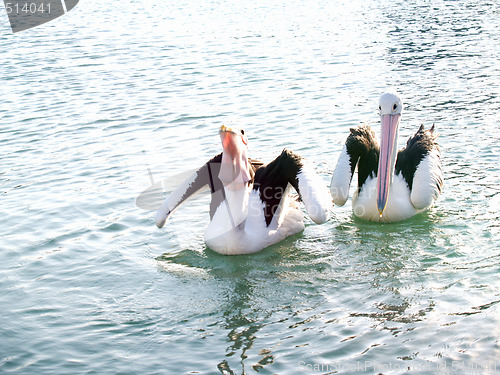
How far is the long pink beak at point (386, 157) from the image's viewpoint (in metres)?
5.47

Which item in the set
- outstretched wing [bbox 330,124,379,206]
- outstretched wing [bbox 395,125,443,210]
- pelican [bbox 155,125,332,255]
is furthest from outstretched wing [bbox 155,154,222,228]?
outstretched wing [bbox 395,125,443,210]

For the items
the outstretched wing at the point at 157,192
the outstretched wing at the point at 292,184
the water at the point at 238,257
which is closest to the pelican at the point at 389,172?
the water at the point at 238,257

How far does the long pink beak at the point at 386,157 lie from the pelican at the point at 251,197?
50 cm

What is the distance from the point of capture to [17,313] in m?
4.75

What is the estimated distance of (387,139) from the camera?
5.48 meters

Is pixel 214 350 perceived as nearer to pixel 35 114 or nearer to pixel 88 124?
pixel 88 124

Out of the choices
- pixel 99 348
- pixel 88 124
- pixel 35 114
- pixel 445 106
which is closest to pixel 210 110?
pixel 88 124

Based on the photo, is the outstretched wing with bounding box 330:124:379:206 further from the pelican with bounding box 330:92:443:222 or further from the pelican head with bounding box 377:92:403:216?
the pelican head with bounding box 377:92:403:216

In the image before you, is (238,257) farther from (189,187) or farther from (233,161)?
(233,161)

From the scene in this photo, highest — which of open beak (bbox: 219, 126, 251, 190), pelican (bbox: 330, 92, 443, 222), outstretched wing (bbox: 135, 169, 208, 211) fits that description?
open beak (bbox: 219, 126, 251, 190)

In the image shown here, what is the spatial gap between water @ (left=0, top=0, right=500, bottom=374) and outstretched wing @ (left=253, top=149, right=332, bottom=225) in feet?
1.29

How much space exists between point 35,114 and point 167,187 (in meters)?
3.91

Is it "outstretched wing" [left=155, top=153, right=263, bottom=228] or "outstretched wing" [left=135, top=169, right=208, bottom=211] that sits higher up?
"outstretched wing" [left=155, top=153, right=263, bottom=228]

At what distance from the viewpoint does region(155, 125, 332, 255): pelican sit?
5.08m
